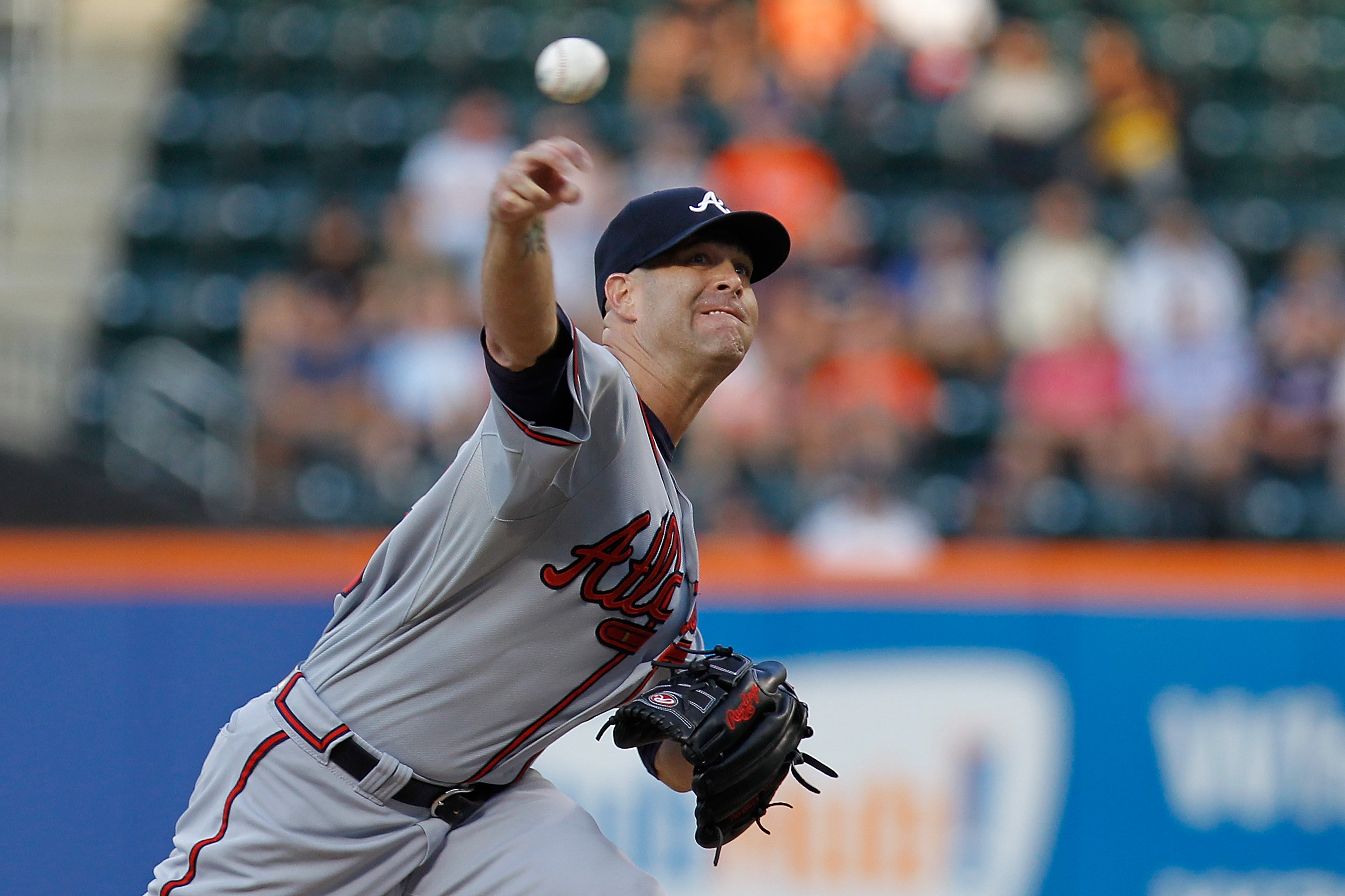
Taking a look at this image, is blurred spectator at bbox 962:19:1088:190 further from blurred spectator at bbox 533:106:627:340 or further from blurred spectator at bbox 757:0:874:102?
blurred spectator at bbox 533:106:627:340

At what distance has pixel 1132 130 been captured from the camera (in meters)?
9.11

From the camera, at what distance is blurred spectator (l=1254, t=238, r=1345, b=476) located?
24.9 feet

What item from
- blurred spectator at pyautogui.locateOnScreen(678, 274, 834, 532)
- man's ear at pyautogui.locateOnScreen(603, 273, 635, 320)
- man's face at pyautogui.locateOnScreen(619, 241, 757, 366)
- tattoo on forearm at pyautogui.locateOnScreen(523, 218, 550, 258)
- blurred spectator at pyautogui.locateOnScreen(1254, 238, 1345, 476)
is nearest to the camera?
tattoo on forearm at pyautogui.locateOnScreen(523, 218, 550, 258)

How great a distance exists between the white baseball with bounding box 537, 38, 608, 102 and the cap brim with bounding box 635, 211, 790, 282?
41 centimetres

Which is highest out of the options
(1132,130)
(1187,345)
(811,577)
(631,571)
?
(1132,130)

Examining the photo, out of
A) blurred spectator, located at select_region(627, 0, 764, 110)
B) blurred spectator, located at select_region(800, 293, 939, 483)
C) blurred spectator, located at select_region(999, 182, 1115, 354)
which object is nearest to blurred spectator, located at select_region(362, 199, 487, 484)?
blurred spectator, located at select_region(800, 293, 939, 483)

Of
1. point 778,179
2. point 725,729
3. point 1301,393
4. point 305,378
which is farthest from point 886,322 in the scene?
point 725,729

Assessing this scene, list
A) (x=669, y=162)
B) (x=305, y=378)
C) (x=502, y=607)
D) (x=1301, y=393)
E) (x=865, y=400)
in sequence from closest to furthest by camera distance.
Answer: (x=502, y=607), (x=865, y=400), (x=305, y=378), (x=1301, y=393), (x=669, y=162)

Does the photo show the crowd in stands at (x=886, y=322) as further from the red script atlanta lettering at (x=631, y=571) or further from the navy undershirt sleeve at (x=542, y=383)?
the navy undershirt sleeve at (x=542, y=383)

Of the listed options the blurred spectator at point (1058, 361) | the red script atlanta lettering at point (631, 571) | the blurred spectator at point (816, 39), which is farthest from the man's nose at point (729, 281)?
the blurred spectator at point (816, 39)

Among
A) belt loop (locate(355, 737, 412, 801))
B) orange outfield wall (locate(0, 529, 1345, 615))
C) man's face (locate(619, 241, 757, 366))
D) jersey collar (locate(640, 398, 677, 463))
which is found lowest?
orange outfield wall (locate(0, 529, 1345, 615))

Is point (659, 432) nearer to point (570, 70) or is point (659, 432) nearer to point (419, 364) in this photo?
point (570, 70)

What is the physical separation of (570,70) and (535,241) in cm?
41

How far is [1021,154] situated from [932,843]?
4438mm
